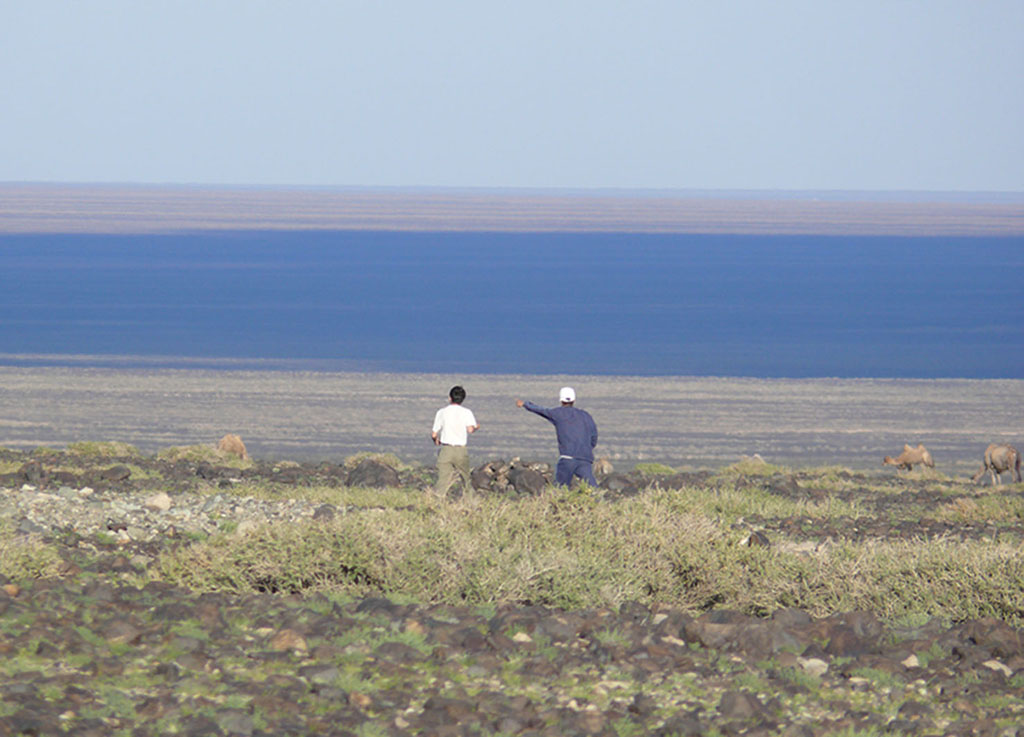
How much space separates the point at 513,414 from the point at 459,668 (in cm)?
2985

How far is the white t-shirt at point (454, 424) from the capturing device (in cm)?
1434

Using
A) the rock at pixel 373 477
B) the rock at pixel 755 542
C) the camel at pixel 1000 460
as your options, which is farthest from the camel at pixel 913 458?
the rock at pixel 755 542

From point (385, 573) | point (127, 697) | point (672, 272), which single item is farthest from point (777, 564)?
point (672, 272)

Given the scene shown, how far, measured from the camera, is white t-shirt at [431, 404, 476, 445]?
565 inches

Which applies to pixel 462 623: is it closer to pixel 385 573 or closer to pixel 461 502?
pixel 385 573

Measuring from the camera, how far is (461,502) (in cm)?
1151

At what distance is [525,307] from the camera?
76.6 m

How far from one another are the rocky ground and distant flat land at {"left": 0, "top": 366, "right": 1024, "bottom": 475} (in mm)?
19987

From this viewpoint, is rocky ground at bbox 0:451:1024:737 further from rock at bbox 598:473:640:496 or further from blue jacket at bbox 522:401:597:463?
rock at bbox 598:473:640:496

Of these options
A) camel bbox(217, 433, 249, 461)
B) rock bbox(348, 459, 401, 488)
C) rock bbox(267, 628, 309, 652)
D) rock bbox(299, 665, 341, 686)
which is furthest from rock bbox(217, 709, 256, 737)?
camel bbox(217, 433, 249, 461)

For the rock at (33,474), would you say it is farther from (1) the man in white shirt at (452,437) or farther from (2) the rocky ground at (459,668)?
(2) the rocky ground at (459,668)

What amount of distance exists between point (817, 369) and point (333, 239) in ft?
348

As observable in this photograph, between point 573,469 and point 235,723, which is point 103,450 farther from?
point 235,723

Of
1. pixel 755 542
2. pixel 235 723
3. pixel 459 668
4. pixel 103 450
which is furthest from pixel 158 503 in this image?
pixel 103 450
